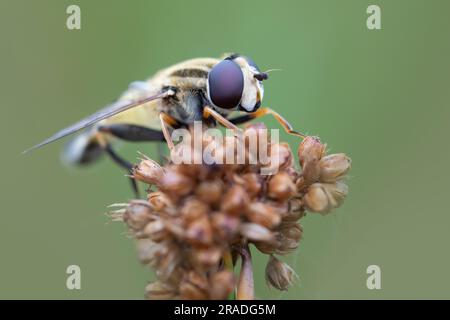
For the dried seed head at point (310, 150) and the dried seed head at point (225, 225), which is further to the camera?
the dried seed head at point (310, 150)

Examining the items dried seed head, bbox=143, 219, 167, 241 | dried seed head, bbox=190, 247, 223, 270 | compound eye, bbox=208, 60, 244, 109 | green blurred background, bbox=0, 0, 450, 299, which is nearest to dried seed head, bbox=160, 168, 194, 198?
dried seed head, bbox=143, 219, 167, 241

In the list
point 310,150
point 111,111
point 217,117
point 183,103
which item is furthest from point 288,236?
point 111,111

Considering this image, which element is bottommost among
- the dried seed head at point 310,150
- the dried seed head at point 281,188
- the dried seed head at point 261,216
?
the dried seed head at point 261,216

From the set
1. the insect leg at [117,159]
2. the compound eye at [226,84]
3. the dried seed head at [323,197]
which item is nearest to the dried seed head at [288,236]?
the dried seed head at [323,197]

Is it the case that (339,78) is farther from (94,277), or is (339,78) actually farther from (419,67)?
(94,277)

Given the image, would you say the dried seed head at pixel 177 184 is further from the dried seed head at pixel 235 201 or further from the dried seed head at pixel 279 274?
the dried seed head at pixel 279 274

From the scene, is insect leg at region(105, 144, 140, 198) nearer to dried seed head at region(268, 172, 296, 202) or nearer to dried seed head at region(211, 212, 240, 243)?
dried seed head at region(268, 172, 296, 202)

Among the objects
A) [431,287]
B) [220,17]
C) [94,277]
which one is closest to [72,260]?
[94,277]
